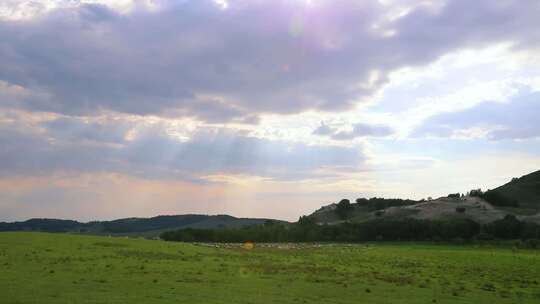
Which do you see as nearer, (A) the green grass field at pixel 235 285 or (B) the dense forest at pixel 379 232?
(A) the green grass field at pixel 235 285

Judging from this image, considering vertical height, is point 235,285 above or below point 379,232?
below

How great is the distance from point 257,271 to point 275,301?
A: 17.8 metres

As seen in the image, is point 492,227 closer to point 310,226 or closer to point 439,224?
point 439,224

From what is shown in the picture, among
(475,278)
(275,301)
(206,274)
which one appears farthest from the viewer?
(475,278)

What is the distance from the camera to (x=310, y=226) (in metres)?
176

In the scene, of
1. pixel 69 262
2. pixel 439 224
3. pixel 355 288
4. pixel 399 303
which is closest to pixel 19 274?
pixel 69 262

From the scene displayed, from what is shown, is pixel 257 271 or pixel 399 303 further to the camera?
pixel 257 271

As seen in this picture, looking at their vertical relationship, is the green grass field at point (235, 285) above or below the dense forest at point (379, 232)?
below

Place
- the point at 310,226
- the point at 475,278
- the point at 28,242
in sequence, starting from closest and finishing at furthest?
1. the point at 475,278
2. the point at 28,242
3. the point at 310,226

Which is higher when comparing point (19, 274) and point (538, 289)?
point (19, 274)

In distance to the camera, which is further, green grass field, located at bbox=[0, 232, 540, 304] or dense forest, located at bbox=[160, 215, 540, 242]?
dense forest, located at bbox=[160, 215, 540, 242]

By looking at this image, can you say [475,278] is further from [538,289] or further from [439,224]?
[439,224]

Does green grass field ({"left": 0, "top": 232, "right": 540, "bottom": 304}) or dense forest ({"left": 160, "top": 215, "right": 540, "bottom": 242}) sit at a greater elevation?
dense forest ({"left": 160, "top": 215, "right": 540, "bottom": 242})

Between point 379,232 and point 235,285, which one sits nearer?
point 235,285
